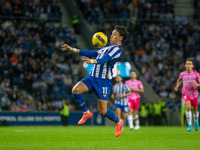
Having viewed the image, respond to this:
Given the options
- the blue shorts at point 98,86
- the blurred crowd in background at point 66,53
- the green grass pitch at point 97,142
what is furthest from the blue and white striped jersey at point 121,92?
the blurred crowd in background at point 66,53

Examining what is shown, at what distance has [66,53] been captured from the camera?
26.7 meters

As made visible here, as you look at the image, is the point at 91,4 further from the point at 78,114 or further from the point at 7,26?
the point at 78,114

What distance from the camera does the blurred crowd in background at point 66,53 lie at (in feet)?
78.7

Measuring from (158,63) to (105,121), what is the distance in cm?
619

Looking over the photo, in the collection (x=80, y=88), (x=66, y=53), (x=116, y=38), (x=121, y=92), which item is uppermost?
(x=116, y=38)

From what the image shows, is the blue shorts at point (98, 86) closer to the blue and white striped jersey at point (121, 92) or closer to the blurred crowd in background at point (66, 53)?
the blue and white striped jersey at point (121, 92)

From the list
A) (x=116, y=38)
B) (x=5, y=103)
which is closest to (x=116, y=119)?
(x=116, y=38)

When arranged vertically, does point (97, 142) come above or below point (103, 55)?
below

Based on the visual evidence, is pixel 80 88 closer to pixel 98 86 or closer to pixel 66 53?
pixel 98 86

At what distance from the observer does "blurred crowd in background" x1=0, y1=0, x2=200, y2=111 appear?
24.0 meters

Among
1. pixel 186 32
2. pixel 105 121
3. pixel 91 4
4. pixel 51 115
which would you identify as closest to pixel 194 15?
pixel 186 32

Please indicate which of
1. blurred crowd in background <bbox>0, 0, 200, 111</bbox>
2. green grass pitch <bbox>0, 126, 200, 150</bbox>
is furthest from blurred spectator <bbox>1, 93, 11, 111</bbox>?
green grass pitch <bbox>0, 126, 200, 150</bbox>

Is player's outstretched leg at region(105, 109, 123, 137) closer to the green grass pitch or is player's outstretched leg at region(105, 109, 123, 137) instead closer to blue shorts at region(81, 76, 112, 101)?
the green grass pitch

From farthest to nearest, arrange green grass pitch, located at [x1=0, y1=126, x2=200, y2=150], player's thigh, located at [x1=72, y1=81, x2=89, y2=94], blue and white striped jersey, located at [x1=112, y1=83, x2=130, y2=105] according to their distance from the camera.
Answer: blue and white striped jersey, located at [x1=112, y1=83, x2=130, y2=105]
player's thigh, located at [x1=72, y1=81, x2=89, y2=94]
green grass pitch, located at [x1=0, y1=126, x2=200, y2=150]
